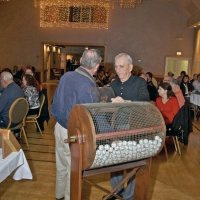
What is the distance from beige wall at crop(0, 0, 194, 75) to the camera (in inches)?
510

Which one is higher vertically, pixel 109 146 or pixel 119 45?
pixel 119 45

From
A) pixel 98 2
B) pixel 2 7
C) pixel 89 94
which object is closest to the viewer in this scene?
pixel 89 94

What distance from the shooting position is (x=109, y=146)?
1.54 metres

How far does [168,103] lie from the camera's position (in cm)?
423

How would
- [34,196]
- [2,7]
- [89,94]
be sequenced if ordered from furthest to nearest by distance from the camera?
[2,7] → [34,196] → [89,94]

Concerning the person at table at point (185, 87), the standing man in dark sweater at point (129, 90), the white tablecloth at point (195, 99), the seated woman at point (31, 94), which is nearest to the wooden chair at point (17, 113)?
the seated woman at point (31, 94)

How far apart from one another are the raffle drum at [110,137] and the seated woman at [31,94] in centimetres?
341

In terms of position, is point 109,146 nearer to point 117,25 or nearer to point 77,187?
point 77,187

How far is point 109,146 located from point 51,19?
39.3 ft

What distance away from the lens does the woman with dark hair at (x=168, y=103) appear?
13.8ft

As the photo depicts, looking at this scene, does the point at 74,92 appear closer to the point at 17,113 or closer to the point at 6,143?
the point at 6,143

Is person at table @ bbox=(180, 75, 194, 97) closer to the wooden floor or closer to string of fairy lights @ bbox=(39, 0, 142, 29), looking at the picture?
the wooden floor

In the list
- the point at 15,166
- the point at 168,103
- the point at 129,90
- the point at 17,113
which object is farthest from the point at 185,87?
the point at 15,166

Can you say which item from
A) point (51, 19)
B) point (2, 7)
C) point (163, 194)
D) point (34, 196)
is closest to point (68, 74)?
point (34, 196)
